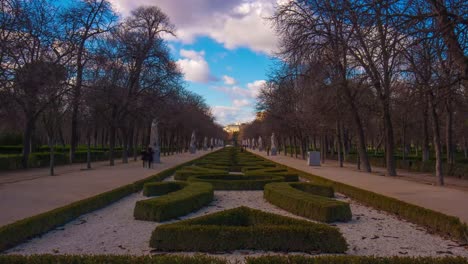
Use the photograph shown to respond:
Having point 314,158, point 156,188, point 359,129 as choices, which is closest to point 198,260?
point 156,188

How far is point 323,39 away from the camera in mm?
21031

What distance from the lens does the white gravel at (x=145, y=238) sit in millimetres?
7473

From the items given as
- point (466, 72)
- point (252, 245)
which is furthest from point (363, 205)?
point (252, 245)

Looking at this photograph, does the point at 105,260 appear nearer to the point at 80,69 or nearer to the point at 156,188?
the point at 156,188

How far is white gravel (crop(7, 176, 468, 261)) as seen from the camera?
7473 millimetres

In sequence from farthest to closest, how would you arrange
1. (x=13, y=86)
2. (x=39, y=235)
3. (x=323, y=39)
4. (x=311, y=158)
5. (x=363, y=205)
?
(x=311, y=158)
(x=323, y=39)
(x=13, y=86)
(x=363, y=205)
(x=39, y=235)

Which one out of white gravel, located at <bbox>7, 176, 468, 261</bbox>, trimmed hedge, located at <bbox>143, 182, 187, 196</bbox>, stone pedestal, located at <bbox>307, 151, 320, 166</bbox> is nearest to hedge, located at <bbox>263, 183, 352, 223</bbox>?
white gravel, located at <bbox>7, 176, 468, 261</bbox>

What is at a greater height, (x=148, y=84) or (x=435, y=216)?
(x=148, y=84)

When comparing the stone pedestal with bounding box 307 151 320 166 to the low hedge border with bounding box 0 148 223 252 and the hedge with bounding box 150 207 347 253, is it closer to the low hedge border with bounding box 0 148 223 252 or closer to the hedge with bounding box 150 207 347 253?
the low hedge border with bounding box 0 148 223 252

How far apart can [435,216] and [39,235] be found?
8.98 meters

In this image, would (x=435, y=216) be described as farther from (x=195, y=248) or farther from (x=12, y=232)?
(x=12, y=232)

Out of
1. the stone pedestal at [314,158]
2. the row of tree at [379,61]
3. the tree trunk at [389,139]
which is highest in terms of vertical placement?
the row of tree at [379,61]

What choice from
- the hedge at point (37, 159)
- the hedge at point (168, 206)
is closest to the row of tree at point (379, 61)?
the hedge at point (168, 206)

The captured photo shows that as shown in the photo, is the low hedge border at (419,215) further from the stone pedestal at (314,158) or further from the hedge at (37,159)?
the hedge at (37,159)
